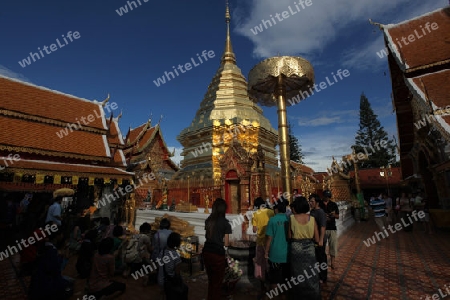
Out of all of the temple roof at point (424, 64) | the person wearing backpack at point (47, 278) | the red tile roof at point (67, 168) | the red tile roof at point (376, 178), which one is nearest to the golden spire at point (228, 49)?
the temple roof at point (424, 64)

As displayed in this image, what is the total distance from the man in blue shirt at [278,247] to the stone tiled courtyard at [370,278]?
0.85 meters

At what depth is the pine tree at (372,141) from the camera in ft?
117

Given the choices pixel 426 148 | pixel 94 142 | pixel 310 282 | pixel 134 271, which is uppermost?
pixel 94 142

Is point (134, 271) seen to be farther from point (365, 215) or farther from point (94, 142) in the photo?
point (365, 215)

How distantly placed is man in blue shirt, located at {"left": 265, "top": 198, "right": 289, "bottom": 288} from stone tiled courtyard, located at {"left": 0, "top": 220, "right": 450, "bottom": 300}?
85cm

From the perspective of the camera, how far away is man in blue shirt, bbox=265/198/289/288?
11.8 feet

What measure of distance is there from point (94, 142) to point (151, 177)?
3.60 m

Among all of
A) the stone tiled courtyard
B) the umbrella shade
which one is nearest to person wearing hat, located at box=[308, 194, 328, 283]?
the stone tiled courtyard

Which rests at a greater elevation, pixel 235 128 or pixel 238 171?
pixel 235 128

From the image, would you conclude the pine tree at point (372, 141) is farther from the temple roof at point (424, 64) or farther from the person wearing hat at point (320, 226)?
the person wearing hat at point (320, 226)

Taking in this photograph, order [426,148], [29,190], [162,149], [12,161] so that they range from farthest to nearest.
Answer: [162,149]
[29,190]
[426,148]
[12,161]

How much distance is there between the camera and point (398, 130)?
46.0 ft

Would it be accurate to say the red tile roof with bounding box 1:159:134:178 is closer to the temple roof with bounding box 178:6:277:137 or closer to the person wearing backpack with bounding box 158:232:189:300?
the temple roof with bounding box 178:6:277:137

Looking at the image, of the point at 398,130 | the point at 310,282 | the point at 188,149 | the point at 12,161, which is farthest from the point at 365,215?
the point at 12,161
